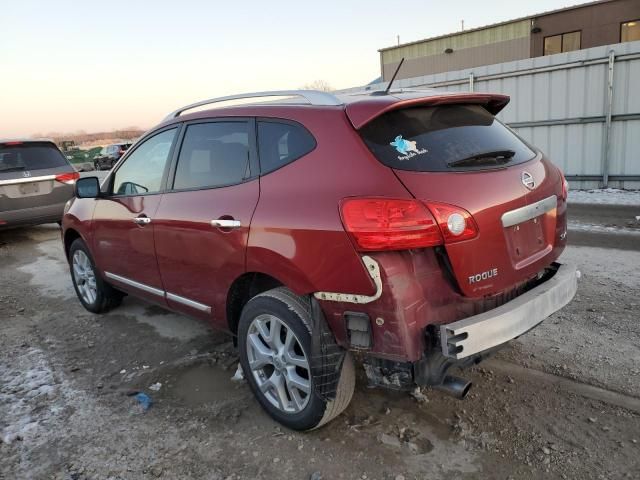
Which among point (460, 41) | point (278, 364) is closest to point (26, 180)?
point (278, 364)

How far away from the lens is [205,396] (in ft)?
11.2

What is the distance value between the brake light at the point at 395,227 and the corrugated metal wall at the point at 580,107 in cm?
1010

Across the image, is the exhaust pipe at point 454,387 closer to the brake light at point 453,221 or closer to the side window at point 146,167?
the brake light at point 453,221

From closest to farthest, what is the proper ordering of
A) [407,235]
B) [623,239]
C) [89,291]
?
[407,235], [89,291], [623,239]

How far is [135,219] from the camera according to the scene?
3.98 m

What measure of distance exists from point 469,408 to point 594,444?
0.66 m

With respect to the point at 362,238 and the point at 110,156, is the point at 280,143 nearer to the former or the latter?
the point at 362,238

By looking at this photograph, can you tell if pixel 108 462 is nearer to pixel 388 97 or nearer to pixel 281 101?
pixel 281 101

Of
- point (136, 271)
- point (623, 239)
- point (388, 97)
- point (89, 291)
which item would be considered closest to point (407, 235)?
point (388, 97)

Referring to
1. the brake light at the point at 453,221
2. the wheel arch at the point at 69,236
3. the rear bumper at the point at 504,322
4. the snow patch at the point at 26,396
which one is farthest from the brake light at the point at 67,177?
the rear bumper at the point at 504,322

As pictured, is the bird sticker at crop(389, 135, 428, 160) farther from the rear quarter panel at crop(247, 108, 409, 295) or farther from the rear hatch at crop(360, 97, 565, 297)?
the rear quarter panel at crop(247, 108, 409, 295)

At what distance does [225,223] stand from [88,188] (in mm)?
2125

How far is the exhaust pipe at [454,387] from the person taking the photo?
2.51 meters

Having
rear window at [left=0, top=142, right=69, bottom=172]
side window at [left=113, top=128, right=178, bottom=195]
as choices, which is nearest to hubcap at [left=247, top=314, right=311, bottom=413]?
side window at [left=113, top=128, right=178, bottom=195]
